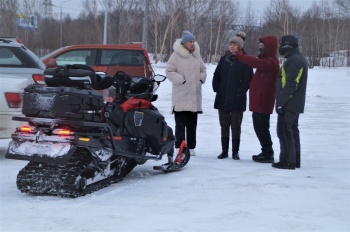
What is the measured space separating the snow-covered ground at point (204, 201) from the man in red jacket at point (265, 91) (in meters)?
0.36

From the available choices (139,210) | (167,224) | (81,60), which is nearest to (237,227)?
(167,224)

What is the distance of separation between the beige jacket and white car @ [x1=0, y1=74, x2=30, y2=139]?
76.6 inches

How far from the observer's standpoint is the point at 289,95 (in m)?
6.79

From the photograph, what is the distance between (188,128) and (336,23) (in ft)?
164

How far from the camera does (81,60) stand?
1335cm

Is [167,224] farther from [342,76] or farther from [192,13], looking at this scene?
[192,13]

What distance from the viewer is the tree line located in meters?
47.0

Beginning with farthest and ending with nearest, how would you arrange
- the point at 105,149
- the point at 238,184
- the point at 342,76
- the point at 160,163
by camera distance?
1. the point at 342,76
2. the point at 160,163
3. the point at 238,184
4. the point at 105,149

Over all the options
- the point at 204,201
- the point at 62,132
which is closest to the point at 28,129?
the point at 62,132

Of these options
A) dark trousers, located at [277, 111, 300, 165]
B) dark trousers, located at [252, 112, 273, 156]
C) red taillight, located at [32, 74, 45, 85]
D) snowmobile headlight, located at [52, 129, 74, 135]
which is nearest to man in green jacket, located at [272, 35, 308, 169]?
dark trousers, located at [277, 111, 300, 165]

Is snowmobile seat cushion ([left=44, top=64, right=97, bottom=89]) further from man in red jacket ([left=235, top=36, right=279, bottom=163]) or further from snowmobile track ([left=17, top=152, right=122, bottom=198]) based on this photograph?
man in red jacket ([left=235, top=36, right=279, bottom=163])

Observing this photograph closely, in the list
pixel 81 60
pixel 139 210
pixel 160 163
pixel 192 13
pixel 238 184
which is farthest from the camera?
pixel 192 13

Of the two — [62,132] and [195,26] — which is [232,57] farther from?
[195,26]

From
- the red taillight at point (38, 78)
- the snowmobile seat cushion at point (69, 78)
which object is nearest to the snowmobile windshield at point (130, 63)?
the red taillight at point (38, 78)
